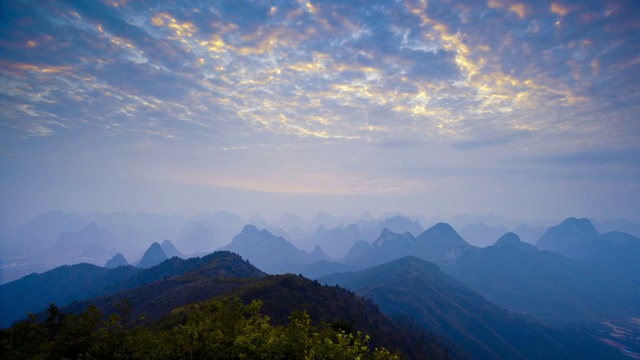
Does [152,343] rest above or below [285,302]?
above

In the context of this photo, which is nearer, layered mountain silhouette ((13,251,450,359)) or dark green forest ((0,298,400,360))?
dark green forest ((0,298,400,360))

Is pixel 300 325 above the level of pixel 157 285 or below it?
above

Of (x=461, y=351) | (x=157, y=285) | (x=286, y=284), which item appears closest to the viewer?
(x=286, y=284)

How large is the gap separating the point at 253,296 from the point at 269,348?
8854 centimetres

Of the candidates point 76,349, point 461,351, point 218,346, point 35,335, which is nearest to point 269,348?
point 218,346

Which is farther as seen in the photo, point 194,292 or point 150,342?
point 194,292

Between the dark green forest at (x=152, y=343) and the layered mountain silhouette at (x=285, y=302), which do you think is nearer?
the dark green forest at (x=152, y=343)

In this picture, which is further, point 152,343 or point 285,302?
point 285,302

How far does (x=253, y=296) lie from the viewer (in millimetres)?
100250

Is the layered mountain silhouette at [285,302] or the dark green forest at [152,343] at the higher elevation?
the dark green forest at [152,343]

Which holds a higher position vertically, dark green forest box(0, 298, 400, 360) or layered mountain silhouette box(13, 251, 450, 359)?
dark green forest box(0, 298, 400, 360)

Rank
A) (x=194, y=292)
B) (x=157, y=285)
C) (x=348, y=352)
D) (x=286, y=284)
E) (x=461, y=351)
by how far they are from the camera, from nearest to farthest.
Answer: (x=348, y=352) → (x=286, y=284) → (x=194, y=292) → (x=157, y=285) → (x=461, y=351)

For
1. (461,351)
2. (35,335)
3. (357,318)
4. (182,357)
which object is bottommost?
(461,351)

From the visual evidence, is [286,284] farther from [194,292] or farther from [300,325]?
[300,325]
